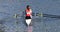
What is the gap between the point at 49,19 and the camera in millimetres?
27641

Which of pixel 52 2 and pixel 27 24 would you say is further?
pixel 52 2

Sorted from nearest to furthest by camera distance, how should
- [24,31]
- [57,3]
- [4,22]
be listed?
[24,31], [4,22], [57,3]

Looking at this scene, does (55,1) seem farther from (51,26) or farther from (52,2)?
A: (51,26)

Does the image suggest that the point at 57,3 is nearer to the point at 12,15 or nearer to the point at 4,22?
the point at 12,15

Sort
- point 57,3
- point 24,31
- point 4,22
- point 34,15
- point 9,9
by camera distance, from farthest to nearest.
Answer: point 57,3
point 9,9
point 34,15
point 4,22
point 24,31

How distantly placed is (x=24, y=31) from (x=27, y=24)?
1.59 m

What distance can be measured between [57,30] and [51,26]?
4.82ft

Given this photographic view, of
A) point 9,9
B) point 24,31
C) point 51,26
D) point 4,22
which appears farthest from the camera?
Answer: point 9,9

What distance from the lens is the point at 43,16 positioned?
28.9 metres

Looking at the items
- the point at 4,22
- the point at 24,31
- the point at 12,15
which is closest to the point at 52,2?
the point at 12,15

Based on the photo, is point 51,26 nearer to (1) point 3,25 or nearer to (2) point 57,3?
(1) point 3,25

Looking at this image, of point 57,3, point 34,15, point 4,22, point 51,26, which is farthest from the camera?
point 57,3

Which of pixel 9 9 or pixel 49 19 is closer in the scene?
pixel 49 19

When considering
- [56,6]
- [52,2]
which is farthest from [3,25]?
[52,2]
